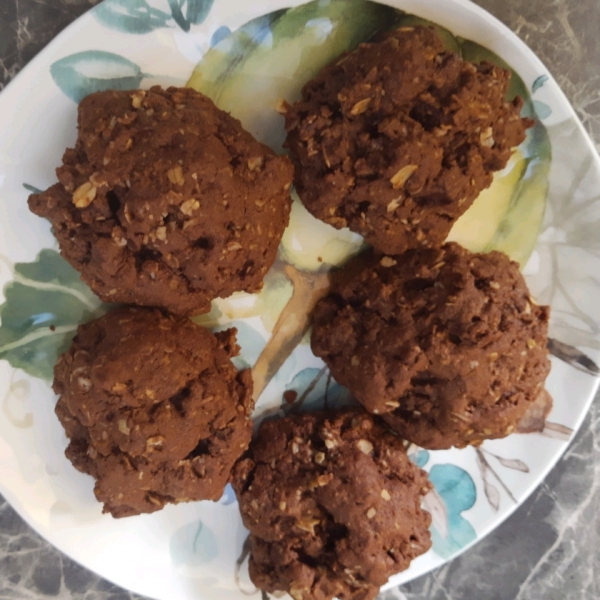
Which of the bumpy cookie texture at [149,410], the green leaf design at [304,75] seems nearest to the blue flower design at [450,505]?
the bumpy cookie texture at [149,410]

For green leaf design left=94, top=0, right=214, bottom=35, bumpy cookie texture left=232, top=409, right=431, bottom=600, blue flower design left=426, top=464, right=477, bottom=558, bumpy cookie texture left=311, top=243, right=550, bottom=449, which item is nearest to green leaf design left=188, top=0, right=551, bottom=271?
green leaf design left=94, top=0, right=214, bottom=35

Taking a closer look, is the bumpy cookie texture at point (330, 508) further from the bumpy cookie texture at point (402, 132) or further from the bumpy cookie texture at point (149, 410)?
the bumpy cookie texture at point (402, 132)

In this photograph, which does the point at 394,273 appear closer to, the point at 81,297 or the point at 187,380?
the point at 187,380

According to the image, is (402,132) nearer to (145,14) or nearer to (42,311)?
(145,14)

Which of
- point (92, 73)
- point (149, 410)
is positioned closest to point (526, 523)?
point (149, 410)

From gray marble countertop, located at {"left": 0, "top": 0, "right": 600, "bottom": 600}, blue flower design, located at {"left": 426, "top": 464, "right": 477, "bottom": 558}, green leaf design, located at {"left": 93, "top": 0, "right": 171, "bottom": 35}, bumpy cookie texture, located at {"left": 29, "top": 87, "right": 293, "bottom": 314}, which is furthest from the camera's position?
blue flower design, located at {"left": 426, "top": 464, "right": 477, "bottom": 558}

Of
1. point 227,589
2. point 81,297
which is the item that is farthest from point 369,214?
point 227,589

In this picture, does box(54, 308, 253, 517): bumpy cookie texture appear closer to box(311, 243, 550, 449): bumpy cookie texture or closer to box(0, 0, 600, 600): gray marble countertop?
box(311, 243, 550, 449): bumpy cookie texture

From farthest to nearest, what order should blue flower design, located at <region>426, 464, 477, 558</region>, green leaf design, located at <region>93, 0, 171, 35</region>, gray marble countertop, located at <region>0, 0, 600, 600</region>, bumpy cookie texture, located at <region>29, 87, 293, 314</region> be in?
1. blue flower design, located at <region>426, 464, 477, 558</region>
2. gray marble countertop, located at <region>0, 0, 600, 600</region>
3. green leaf design, located at <region>93, 0, 171, 35</region>
4. bumpy cookie texture, located at <region>29, 87, 293, 314</region>
